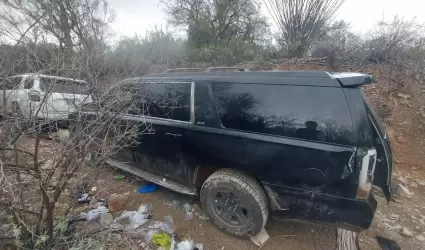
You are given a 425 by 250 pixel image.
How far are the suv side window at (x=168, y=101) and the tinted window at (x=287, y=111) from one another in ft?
1.46

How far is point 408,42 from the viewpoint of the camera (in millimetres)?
6824

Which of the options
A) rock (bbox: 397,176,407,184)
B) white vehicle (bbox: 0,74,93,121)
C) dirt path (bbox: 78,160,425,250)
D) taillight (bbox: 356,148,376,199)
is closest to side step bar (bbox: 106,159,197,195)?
dirt path (bbox: 78,160,425,250)

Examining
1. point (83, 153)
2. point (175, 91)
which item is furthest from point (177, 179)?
point (83, 153)

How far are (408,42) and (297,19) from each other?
493 cm

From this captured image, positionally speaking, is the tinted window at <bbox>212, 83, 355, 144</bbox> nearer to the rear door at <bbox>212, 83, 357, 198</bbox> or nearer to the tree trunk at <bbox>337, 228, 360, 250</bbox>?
the rear door at <bbox>212, 83, 357, 198</bbox>

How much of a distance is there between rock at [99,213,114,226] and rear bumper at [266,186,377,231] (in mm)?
1872

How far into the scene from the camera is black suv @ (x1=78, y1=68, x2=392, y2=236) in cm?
198

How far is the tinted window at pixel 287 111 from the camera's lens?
200cm

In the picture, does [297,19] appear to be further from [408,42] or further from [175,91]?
[175,91]

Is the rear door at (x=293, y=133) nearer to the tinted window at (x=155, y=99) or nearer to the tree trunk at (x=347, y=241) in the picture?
the tinted window at (x=155, y=99)

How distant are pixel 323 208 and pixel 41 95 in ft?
9.40

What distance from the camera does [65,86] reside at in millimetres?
2604

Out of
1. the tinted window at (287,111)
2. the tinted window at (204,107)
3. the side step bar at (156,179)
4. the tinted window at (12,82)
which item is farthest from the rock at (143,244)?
the tinted window at (12,82)

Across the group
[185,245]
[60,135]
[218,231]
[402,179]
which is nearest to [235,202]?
[218,231]
